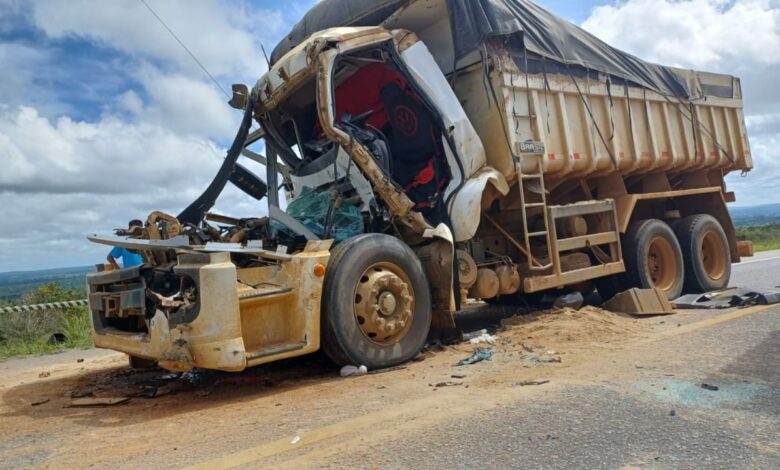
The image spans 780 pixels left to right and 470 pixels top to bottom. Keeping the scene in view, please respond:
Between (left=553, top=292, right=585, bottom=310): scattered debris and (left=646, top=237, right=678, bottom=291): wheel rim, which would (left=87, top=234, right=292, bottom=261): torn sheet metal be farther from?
(left=646, top=237, right=678, bottom=291): wheel rim

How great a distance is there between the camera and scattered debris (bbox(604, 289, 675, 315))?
6555mm

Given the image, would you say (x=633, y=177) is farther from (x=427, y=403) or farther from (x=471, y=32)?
(x=427, y=403)

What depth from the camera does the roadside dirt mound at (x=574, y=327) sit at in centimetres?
525

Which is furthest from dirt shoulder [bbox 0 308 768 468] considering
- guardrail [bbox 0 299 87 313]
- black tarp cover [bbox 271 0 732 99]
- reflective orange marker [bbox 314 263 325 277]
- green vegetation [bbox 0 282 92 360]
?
guardrail [bbox 0 299 87 313]

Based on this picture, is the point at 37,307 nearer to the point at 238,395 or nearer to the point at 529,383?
the point at 238,395

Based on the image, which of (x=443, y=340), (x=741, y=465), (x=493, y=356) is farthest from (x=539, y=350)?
(x=741, y=465)

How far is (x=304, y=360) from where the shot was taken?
204 inches

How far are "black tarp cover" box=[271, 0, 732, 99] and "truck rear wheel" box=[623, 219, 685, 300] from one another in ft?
6.04

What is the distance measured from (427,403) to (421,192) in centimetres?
270

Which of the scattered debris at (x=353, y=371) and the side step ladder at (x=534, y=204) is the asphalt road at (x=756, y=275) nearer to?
the side step ladder at (x=534, y=204)

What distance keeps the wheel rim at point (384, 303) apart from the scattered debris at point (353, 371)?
0.77 feet

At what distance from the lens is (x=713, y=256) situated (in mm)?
8695

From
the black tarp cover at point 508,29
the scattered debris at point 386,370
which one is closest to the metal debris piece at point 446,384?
the scattered debris at point 386,370

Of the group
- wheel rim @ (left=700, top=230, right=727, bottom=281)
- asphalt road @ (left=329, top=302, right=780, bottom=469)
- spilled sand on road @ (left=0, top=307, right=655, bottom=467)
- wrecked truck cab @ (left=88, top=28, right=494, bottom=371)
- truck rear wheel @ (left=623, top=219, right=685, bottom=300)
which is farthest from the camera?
wheel rim @ (left=700, top=230, right=727, bottom=281)
